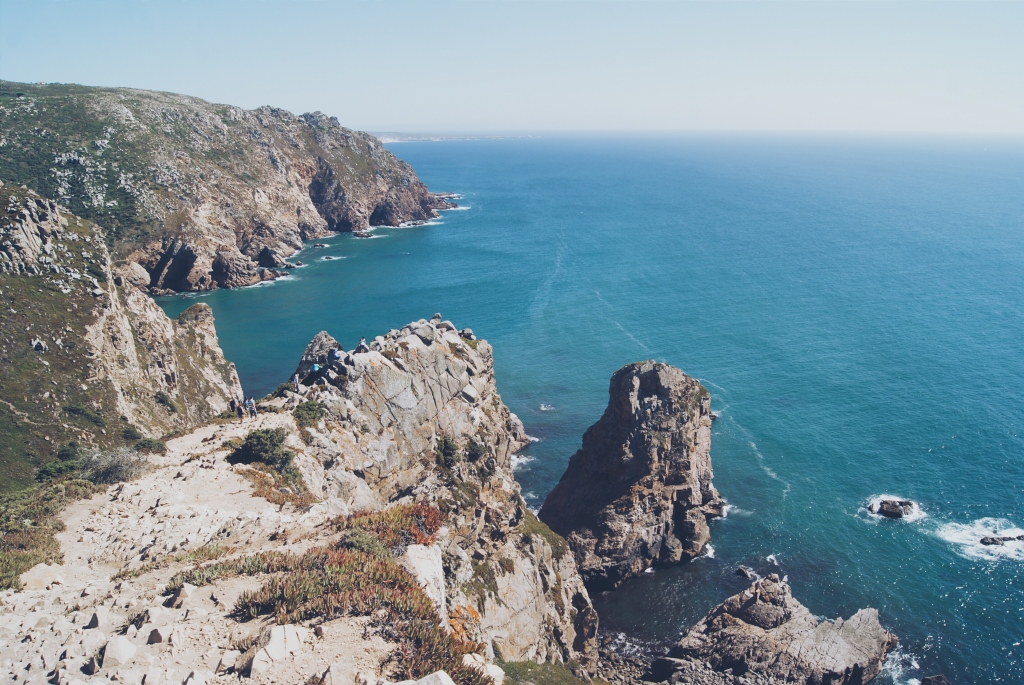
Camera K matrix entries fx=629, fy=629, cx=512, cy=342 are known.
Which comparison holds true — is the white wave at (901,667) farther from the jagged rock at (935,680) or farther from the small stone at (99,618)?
the small stone at (99,618)

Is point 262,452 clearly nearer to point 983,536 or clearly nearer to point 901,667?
point 901,667

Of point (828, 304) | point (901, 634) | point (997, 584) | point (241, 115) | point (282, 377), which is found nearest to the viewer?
point (901, 634)

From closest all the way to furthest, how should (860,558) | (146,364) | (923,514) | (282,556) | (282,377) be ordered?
(282,556), (860,558), (923,514), (146,364), (282,377)

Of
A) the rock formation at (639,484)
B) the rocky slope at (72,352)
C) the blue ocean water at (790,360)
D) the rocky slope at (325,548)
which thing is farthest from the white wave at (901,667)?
the rocky slope at (72,352)

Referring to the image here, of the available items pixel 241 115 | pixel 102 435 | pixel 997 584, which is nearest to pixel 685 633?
pixel 997 584

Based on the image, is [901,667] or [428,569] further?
[901,667]

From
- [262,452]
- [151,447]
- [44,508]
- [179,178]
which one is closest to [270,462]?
[262,452]

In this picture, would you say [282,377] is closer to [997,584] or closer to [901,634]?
[901,634]
